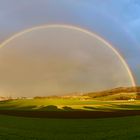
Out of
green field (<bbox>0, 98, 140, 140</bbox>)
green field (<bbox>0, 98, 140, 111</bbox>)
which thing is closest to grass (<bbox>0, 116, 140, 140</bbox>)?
green field (<bbox>0, 98, 140, 140</bbox>)

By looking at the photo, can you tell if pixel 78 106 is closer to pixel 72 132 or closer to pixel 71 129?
pixel 71 129

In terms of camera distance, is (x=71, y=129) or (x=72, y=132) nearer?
(x=72, y=132)

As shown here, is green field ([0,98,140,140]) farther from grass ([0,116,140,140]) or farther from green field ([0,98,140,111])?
green field ([0,98,140,111])

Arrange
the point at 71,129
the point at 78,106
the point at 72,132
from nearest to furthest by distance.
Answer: the point at 72,132 → the point at 71,129 → the point at 78,106

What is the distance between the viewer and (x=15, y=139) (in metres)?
23.7

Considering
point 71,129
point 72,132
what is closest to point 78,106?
point 71,129

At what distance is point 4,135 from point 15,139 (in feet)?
8.05

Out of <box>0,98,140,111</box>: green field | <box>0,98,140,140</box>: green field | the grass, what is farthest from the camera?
<box>0,98,140,111</box>: green field

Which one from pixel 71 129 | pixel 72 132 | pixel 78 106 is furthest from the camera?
pixel 78 106

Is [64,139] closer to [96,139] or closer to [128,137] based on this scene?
[96,139]

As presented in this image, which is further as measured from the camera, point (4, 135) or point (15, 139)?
point (4, 135)

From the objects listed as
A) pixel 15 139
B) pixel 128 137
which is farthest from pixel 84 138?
pixel 15 139

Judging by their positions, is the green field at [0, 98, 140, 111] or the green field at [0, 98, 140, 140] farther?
the green field at [0, 98, 140, 111]

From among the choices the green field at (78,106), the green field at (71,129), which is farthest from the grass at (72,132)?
the green field at (78,106)
